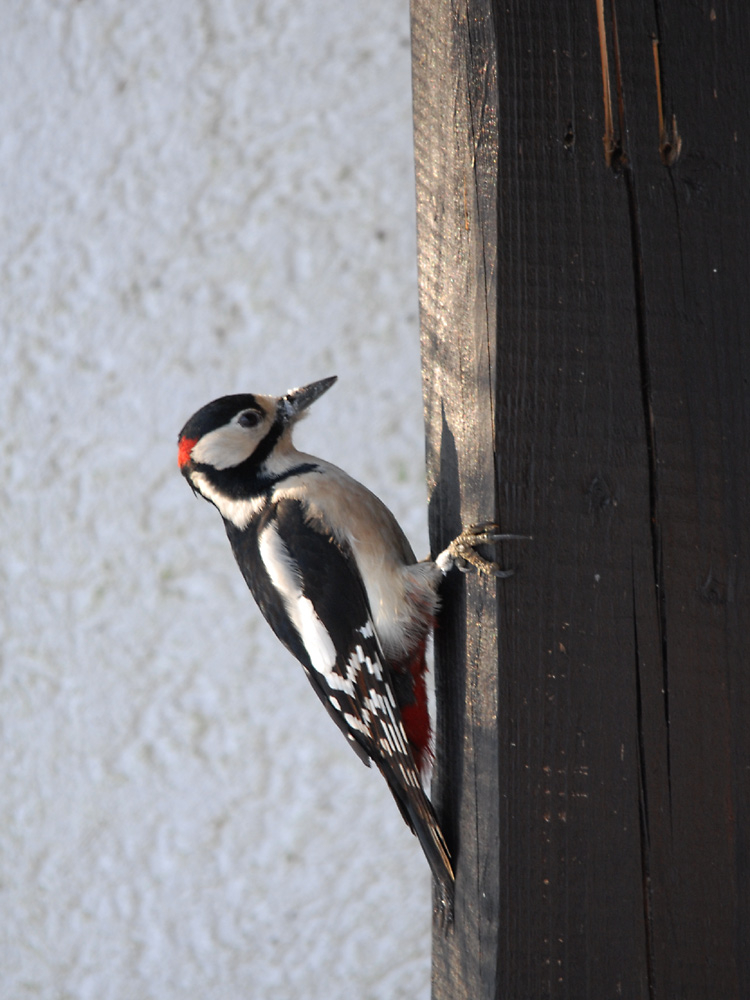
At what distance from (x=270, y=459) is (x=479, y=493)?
0.63 m

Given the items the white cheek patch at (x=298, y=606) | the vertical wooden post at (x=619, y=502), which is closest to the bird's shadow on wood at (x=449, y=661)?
the vertical wooden post at (x=619, y=502)

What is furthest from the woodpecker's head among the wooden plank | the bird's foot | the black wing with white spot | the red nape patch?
Result: the bird's foot

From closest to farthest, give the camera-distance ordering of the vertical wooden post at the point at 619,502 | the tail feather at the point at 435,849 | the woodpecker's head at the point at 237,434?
the vertical wooden post at the point at 619,502 < the tail feather at the point at 435,849 < the woodpecker's head at the point at 237,434

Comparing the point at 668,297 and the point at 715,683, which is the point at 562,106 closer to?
the point at 668,297

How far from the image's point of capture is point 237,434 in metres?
1.30

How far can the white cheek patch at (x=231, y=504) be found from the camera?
1311 mm

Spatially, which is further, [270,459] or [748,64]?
[270,459]

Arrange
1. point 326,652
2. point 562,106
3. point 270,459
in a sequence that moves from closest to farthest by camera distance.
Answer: point 562,106 → point 326,652 → point 270,459

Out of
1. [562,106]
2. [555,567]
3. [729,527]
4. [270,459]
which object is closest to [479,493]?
[555,567]

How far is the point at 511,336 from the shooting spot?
74 centimetres

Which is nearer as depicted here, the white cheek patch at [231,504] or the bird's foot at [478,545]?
the bird's foot at [478,545]

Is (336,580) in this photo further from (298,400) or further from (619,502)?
(619,502)

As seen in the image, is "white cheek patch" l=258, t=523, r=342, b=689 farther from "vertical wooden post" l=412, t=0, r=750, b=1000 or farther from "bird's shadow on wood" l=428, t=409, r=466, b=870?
"vertical wooden post" l=412, t=0, r=750, b=1000

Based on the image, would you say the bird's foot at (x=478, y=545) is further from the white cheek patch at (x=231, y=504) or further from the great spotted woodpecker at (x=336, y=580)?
the white cheek patch at (x=231, y=504)
